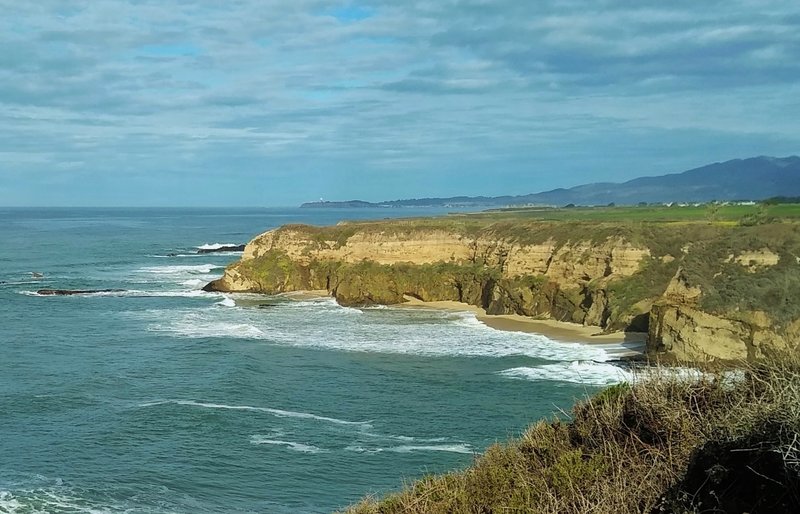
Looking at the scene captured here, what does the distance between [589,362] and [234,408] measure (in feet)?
50.3

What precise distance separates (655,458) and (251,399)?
21250 millimetres

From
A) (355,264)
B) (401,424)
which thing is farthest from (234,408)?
(355,264)

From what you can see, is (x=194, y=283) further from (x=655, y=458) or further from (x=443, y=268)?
(x=655, y=458)

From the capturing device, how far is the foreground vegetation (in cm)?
841

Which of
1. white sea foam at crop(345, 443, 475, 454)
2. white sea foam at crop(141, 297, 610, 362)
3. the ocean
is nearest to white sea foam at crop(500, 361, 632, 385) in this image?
the ocean

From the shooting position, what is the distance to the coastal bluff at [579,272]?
113 ft

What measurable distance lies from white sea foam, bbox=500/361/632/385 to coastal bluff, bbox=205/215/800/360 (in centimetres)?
260

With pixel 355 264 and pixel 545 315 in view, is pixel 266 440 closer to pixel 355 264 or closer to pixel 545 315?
pixel 545 315

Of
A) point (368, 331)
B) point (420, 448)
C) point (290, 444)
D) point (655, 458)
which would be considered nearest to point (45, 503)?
point (290, 444)

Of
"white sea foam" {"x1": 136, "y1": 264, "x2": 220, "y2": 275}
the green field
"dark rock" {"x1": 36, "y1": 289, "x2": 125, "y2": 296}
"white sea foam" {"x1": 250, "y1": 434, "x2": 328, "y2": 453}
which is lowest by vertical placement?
"white sea foam" {"x1": 250, "y1": 434, "x2": 328, "y2": 453}

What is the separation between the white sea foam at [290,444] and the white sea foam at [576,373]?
37.0ft

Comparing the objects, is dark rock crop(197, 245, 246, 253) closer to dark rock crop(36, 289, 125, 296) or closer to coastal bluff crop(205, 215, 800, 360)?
coastal bluff crop(205, 215, 800, 360)

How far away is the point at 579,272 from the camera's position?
5078 cm

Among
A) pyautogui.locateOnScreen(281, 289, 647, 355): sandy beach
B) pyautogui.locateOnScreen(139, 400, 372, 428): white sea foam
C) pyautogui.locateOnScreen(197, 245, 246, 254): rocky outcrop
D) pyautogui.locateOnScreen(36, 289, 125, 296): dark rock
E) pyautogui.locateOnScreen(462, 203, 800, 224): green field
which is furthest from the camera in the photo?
pyautogui.locateOnScreen(197, 245, 246, 254): rocky outcrop
